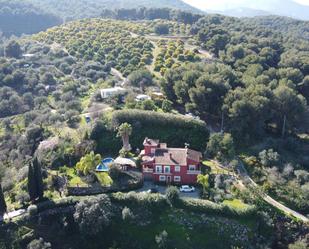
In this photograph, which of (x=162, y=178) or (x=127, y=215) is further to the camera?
(x=162, y=178)

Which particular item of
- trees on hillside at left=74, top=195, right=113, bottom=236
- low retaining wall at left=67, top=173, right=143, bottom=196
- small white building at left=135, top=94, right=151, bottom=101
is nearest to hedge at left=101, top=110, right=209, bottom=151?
small white building at left=135, top=94, right=151, bottom=101

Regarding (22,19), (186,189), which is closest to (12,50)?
(22,19)

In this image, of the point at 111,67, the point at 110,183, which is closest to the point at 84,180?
the point at 110,183

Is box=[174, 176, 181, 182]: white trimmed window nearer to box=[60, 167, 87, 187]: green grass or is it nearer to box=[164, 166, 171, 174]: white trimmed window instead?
box=[164, 166, 171, 174]: white trimmed window

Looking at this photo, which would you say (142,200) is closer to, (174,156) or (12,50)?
(174,156)

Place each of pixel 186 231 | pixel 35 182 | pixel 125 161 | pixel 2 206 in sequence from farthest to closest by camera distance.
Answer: pixel 125 161 < pixel 35 182 < pixel 2 206 < pixel 186 231

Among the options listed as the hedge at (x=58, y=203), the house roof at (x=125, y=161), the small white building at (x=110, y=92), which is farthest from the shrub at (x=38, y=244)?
the small white building at (x=110, y=92)
